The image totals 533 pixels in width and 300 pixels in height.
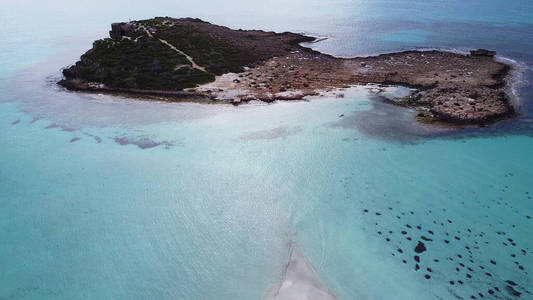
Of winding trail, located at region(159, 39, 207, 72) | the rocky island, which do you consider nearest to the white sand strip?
the rocky island

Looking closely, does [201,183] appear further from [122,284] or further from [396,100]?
[396,100]

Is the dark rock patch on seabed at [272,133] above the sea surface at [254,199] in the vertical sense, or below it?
above

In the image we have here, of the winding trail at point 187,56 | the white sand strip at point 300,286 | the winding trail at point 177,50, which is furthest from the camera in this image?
the winding trail at point 177,50

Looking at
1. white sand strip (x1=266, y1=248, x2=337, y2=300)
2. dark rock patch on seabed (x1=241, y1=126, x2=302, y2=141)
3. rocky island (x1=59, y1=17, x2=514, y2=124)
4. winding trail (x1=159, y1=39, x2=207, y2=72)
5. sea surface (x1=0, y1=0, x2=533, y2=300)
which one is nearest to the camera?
white sand strip (x1=266, y1=248, x2=337, y2=300)

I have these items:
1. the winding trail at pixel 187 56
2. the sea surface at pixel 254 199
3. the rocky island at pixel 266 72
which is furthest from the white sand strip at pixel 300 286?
the winding trail at pixel 187 56

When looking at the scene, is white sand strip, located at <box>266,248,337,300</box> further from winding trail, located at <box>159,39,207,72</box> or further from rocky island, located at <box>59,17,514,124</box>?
winding trail, located at <box>159,39,207,72</box>

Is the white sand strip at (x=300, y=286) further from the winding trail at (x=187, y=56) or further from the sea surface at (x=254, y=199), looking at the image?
the winding trail at (x=187, y=56)

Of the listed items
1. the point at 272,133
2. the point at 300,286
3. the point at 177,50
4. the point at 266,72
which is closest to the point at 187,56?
the point at 177,50
